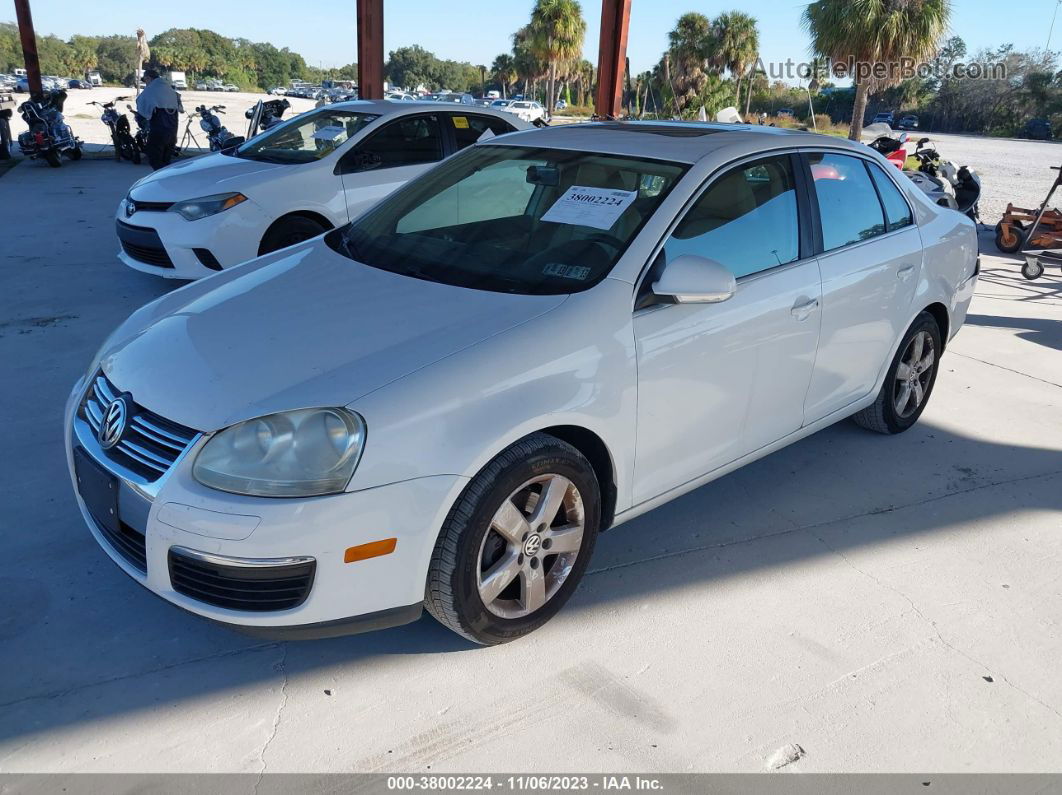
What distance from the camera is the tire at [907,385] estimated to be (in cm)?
422

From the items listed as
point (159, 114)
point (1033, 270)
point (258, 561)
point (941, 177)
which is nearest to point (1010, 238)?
point (941, 177)

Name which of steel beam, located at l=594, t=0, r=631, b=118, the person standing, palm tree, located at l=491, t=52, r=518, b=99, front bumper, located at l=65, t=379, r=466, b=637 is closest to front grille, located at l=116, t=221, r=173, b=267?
front bumper, located at l=65, t=379, r=466, b=637

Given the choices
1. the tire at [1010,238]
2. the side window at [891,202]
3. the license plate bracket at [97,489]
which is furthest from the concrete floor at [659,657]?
the tire at [1010,238]

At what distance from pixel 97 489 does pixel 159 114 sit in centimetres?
1077

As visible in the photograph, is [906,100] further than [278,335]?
Yes

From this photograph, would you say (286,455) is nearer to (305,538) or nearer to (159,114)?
(305,538)

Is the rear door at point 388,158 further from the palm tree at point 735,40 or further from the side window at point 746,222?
the palm tree at point 735,40

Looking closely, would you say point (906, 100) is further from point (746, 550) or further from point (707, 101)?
point (746, 550)

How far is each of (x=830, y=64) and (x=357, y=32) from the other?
517 inches

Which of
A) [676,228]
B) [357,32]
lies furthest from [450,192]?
[357,32]

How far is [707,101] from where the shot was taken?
3378 cm

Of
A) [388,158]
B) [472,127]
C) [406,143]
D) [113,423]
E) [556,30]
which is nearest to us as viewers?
[113,423]

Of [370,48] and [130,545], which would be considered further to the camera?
[370,48]

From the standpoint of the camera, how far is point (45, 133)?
13.7 meters
